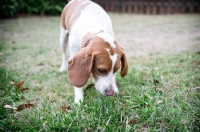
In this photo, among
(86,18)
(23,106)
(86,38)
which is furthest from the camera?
(86,18)

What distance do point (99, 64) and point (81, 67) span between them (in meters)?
0.24

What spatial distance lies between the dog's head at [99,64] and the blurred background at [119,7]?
10.3 meters

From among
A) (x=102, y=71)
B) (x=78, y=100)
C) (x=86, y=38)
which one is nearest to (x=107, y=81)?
(x=102, y=71)

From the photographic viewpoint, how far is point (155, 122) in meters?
2.24

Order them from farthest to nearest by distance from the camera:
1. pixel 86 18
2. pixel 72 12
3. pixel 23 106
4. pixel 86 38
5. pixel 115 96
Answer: pixel 72 12 → pixel 86 18 → pixel 86 38 → pixel 115 96 → pixel 23 106

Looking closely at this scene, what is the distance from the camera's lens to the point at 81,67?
273 cm

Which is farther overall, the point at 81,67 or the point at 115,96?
the point at 115,96

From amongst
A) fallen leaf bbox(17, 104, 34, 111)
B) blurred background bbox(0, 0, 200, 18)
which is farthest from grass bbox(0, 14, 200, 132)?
blurred background bbox(0, 0, 200, 18)

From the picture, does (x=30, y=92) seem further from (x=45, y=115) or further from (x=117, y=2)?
A: (x=117, y=2)

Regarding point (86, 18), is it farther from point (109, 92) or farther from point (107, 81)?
point (109, 92)

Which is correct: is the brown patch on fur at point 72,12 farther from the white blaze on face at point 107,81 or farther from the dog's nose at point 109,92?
the dog's nose at point 109,92

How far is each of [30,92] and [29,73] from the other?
1026 millimetres

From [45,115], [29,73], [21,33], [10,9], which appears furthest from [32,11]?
[45,115]

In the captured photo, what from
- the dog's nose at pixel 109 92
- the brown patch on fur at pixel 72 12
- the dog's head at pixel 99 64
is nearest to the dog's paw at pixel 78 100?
the dog's head at pixel 99 64
